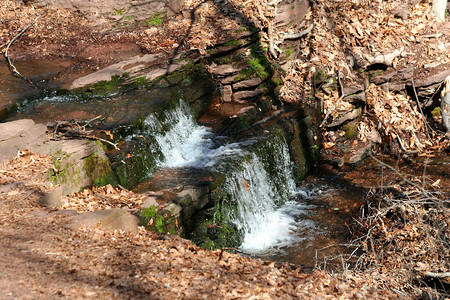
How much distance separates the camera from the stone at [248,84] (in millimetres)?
9672

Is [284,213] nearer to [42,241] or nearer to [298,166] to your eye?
[298,166]

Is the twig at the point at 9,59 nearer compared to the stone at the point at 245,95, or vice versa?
the twig at the point at 9,59

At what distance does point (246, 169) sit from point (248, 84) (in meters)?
3.09

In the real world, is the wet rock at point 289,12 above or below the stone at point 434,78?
above

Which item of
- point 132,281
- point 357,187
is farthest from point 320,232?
point 132,281

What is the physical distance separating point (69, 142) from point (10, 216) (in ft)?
5.98

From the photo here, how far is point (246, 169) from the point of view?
288 inches

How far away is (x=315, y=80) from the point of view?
10.3 meters

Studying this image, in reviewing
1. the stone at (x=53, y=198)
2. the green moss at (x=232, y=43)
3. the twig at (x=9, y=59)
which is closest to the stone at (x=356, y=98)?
the green moss at (x=232, y=43)

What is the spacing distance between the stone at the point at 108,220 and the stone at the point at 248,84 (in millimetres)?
5597

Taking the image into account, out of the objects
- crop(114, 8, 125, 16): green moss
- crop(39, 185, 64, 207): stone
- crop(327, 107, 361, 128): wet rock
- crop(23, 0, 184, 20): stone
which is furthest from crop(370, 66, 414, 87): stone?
crop(39, 185, 64, 207): stone

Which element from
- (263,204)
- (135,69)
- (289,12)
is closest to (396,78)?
(289,12)

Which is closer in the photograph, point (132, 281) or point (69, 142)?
point (132, 281)

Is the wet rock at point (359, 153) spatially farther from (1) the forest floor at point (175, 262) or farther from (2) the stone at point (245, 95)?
(2) the stone at point (245, 95)
